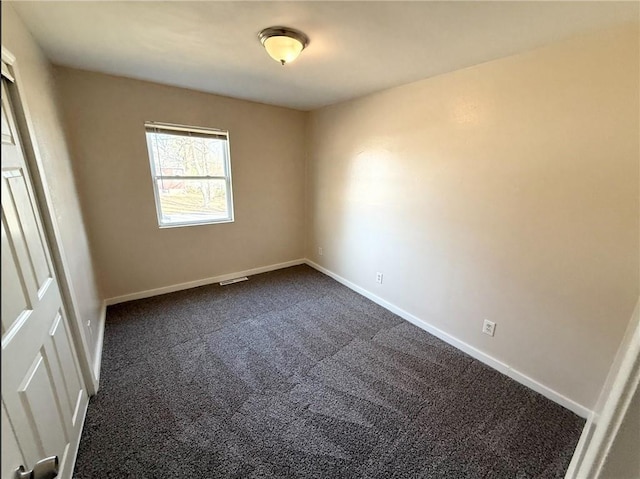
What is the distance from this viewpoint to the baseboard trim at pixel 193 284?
121 inches

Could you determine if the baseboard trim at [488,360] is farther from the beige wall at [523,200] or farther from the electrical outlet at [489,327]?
the electrical outlet at [489,327]

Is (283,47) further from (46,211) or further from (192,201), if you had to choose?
(192,201)

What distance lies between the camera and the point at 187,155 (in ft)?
10.4

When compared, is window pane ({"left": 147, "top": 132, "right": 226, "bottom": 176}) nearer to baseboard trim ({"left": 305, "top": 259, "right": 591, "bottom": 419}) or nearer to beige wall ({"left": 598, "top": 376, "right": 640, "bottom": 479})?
baseboard trim ({"left": 305, "top": 259, "right": 591, "bottom": 419})

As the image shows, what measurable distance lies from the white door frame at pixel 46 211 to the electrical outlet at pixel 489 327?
276 centimetres

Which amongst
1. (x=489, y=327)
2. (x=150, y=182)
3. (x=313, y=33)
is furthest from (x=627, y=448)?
(x=150, y=182)

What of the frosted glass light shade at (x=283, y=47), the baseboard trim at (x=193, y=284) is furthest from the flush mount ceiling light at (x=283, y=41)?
the baseboard trim at (x=193, y=284)

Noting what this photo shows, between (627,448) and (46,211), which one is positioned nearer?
(627,448)

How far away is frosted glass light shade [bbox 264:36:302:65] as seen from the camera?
168 centimetres

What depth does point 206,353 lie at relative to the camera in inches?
92.4

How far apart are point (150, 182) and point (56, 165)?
3.36 ft

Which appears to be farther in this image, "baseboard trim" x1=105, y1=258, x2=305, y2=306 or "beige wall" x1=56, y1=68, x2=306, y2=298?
"baseboard trim" x1=105, y1=258, x2=305, y2=306

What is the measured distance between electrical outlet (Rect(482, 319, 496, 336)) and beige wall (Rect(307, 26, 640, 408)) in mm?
42

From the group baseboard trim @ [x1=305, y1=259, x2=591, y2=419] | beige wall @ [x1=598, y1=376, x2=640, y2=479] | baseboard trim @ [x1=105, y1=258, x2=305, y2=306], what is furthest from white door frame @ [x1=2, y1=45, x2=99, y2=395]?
baseboard trim @ [x1=305, y1=259, x2=591, y2=419]
